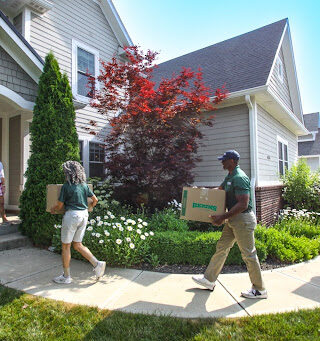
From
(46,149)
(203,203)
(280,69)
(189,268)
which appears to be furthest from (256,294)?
(280,69)

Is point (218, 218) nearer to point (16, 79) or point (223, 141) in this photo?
point (16, 79)

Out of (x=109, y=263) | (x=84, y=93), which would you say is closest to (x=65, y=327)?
(x=109, y=263)

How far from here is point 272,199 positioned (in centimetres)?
899

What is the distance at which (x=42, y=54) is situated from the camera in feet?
25.8

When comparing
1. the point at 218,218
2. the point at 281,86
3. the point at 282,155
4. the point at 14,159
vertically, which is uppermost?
the point at 281,86

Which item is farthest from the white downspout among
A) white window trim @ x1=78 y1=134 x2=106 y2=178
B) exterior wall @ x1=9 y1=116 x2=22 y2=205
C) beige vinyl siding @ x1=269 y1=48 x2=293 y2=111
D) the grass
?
exterior wall @ x1=9 y1=116 x2=22 y2=205

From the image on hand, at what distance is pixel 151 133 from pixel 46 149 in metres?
2.46

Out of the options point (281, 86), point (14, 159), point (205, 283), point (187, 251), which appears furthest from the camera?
point (281, 86)

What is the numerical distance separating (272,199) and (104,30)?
27.7 feet

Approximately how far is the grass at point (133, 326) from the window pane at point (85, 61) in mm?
7679

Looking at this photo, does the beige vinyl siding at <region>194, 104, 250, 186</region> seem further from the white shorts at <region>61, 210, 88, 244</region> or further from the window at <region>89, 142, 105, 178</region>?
the white shorts at <region>61, 210, 88, 244</region>

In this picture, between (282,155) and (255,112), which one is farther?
(282,155)

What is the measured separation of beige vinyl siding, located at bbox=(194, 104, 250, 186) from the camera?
26.9 ft

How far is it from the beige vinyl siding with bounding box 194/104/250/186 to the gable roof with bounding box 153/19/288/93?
781mm
